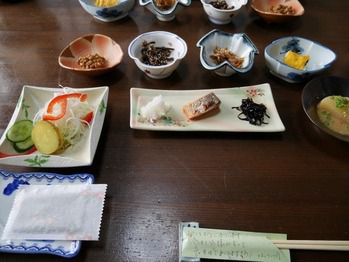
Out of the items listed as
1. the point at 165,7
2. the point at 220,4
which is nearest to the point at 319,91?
the point at 220,4

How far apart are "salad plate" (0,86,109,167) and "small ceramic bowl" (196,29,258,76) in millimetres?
456

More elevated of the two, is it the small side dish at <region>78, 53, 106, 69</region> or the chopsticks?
the small side dish at <region>78, 53, 106, 69</region>

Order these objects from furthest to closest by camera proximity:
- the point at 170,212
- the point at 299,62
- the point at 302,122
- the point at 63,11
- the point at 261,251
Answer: the point at 63,11 → the point at 299,62 → the point at 302,122 → the point at 170,212 → the point at 261,251

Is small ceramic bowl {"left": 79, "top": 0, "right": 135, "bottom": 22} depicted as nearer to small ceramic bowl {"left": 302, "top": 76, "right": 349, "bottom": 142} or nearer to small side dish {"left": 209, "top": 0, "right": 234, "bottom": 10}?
small side dish {"left": 209, "top": 0, "right": 234, "bottom": 10}

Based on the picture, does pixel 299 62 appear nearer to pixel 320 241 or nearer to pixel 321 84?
pixel 321 84

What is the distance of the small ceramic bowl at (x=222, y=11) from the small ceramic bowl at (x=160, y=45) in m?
0.29

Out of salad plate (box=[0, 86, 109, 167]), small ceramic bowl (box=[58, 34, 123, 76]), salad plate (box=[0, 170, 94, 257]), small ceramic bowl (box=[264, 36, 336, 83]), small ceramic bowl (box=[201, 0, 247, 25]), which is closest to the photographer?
salad plate (box=[0, 170, 94, 257])

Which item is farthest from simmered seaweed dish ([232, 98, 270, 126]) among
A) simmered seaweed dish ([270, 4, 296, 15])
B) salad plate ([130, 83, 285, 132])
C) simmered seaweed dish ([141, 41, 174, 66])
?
simmered seaweed dish ([270, 4, 296, 15])

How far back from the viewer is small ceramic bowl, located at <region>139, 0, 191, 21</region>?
1.55 metres

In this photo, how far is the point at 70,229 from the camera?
2.72 ft

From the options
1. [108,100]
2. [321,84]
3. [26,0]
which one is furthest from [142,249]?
[26,0]

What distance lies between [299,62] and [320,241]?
75 cm

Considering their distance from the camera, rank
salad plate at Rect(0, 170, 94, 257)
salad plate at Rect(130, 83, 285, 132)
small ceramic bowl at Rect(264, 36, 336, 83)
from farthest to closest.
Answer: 1. small ceramic bowl at Rect(264, 36, 336, 83)
2. salad plate at Rect(130, 83, 285, 132)
3. salad plate at Rect(0, 170, 94, 257)

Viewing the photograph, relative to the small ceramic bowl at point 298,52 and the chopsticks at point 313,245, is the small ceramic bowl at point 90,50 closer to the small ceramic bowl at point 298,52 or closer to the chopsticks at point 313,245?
the small ceramic bowl at point 298,52
